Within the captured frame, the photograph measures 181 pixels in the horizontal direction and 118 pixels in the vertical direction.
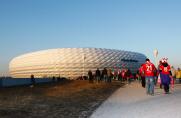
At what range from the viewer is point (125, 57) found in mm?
160875

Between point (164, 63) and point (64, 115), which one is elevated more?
point (164, 63)

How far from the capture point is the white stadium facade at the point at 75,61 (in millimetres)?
154375

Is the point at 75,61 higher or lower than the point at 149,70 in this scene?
higher

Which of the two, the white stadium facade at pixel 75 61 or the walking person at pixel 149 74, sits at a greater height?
the white stadium facade at pixel 75 61

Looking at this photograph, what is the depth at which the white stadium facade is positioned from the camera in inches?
6078

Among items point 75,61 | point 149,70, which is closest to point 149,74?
A: point 149,70

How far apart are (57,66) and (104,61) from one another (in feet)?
62.5

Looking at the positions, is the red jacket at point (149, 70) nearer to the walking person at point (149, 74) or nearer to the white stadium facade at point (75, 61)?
the walking person at point (149, 74)

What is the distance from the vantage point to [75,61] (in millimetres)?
154875

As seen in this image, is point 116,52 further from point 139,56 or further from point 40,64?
point 40,64

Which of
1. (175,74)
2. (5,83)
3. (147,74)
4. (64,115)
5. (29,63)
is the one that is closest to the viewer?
(64,115)

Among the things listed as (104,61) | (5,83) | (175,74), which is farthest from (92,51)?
(175,74)

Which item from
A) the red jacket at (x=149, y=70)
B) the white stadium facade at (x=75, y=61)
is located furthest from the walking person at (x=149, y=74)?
the white stadium facade at (x=75, y=61)

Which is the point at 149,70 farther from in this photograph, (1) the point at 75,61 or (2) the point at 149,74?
(1) the point at 75,61
